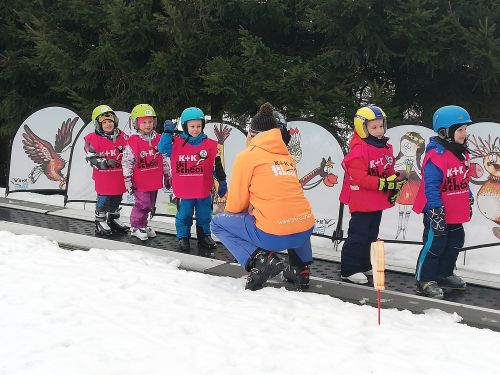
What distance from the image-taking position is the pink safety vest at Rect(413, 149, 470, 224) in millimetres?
4637

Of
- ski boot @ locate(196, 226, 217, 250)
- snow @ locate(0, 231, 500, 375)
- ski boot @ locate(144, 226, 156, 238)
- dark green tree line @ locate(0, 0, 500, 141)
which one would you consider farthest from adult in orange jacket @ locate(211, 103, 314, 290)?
dark green tree line @ locate(0, 0, 500, 141)

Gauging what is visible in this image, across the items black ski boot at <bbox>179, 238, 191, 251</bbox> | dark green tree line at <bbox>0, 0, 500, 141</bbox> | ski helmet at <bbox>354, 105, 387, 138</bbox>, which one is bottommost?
black ski boot at <bbox>179, 238, 191, 251</bbox>

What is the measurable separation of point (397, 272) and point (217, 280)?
2008 millimetres

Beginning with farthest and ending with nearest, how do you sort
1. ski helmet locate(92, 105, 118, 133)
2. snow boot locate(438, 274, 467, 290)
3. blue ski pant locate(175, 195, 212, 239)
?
ski helmet locate(92, 105, 118, 133) → blue ski pant locate(175, 195, 212, 239) → snow boot locate(438, 274, 467, 290)

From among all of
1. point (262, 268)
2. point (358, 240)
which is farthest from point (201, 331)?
point (358, 240)

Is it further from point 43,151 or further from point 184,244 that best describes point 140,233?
point 43,151

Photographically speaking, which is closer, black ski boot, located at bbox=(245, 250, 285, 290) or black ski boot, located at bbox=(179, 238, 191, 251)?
black ski boot, located at bbox=(245, 250, 285, 290)

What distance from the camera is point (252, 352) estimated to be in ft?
11.1

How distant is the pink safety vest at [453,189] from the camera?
15.2 ft

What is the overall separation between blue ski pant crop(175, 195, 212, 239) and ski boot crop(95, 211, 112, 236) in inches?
45.7

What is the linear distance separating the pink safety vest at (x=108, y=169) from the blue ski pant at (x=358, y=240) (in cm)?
336

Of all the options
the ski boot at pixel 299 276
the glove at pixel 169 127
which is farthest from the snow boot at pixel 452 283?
the glove at pixel 169 127

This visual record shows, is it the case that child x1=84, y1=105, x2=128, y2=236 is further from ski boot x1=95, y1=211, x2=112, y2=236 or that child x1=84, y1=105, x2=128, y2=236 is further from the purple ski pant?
the purple ski pant

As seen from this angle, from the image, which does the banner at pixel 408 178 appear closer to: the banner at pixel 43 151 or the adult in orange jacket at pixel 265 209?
the adult in orange jacket at pixel 265 209
